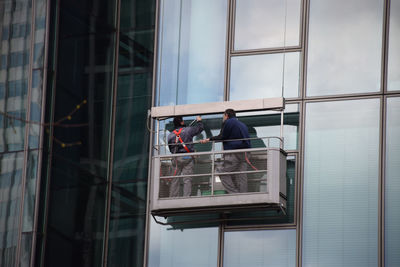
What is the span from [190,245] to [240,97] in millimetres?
3320

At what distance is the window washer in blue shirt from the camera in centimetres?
2134

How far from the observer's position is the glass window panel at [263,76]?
22594mm

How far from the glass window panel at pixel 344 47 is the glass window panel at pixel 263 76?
368 mm

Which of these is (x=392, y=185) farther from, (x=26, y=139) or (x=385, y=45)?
(x=26, y=139)

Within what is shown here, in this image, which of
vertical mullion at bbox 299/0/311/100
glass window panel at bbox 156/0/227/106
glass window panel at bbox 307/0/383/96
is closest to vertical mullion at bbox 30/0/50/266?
glass window panel at bbox 156/0/227/106

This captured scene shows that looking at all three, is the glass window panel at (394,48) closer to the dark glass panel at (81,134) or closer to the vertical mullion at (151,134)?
the vertical mullion at (151,134)

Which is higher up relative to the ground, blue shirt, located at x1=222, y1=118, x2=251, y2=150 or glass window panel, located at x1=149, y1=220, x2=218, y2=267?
blue shirt, located at x1=222, y1=118, x2=251, y2=150

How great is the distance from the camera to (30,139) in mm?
22688

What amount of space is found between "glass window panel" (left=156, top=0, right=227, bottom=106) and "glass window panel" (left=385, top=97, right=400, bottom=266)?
3748 mm

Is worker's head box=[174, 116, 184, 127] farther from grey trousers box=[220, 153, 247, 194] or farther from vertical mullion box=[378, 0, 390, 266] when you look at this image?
vertical mullion box=[378, 0, 390, 266]

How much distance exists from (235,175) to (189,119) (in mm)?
2215

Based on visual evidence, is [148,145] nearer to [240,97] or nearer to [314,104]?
[240,97]

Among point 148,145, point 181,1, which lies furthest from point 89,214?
point 181,1

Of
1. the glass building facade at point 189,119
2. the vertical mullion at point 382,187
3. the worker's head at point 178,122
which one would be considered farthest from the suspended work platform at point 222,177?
the vertical mullion at point 382,187
